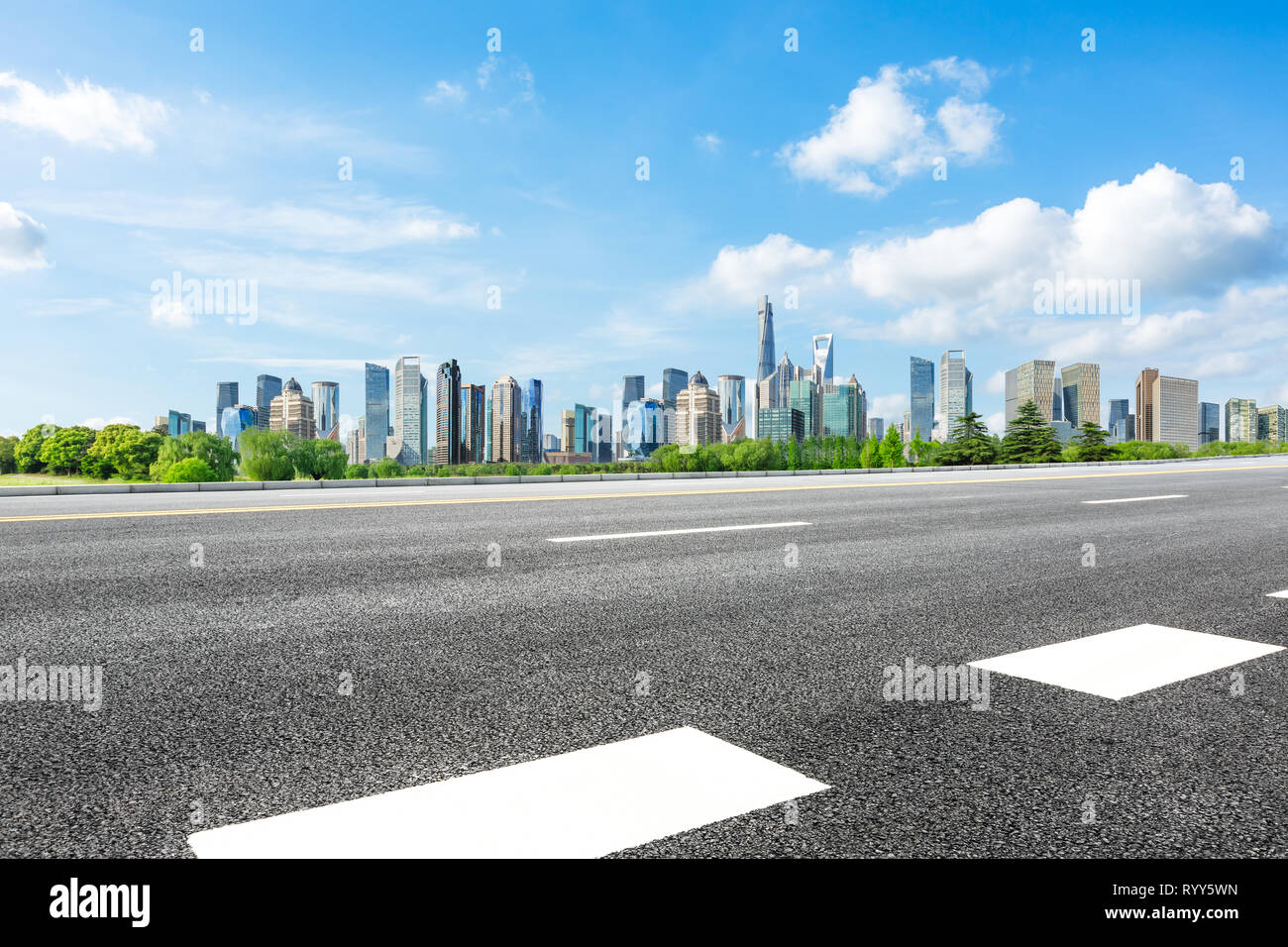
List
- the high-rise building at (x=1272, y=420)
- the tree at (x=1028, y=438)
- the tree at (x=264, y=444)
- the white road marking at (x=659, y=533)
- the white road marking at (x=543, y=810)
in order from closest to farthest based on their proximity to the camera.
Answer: the white road marking at (x=543, y=810) → the white road marking at (x=659, y=533) → the tree at (x=264, y=444) → the tree at (x=1028, y=438) → the high-rise building at (x=1272, y=420)

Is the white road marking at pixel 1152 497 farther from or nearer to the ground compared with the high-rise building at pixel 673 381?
nearer to the ground

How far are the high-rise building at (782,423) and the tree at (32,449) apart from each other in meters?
106

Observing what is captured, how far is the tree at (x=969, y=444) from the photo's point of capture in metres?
81.1

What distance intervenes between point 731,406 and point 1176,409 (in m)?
79.6

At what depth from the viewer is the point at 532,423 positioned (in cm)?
10512

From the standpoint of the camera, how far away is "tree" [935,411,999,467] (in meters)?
81.1

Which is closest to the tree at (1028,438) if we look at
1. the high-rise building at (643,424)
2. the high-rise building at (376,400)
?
Answer: the high-rise building at (643,424)

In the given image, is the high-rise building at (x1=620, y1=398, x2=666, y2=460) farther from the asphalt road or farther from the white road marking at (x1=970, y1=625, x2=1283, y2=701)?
the white road marking at (x1=970, y1=625, x2=1283, y2=701)

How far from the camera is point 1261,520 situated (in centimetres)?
911

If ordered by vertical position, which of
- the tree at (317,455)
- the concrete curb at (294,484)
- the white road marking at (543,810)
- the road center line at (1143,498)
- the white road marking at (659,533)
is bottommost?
the white road marking at (543,810)

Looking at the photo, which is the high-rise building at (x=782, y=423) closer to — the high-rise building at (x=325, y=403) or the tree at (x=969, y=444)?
the tree at (x=969, y=444)
